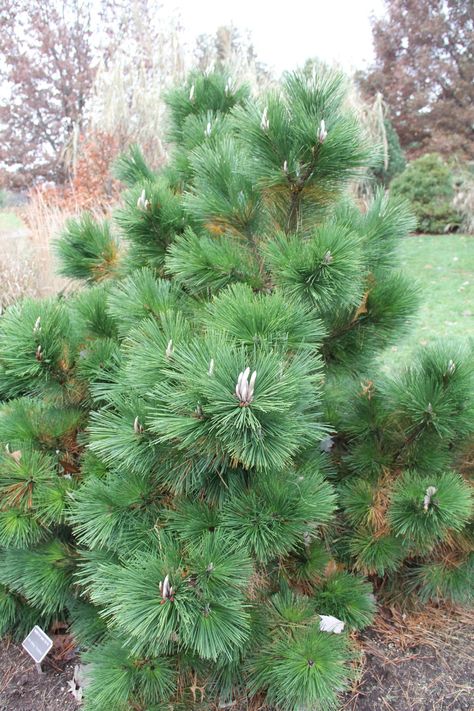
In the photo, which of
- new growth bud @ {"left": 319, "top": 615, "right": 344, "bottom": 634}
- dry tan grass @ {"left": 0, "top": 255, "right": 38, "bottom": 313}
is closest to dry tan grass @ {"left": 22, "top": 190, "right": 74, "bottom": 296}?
dry tan grass @ {"left": 0, "top": 255, "right": 38, "bottom": 313}

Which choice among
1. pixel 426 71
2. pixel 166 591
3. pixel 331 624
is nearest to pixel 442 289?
pixel 331 624

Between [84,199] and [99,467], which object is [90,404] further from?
[84,199]

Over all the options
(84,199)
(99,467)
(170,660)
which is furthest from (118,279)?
(84,199)

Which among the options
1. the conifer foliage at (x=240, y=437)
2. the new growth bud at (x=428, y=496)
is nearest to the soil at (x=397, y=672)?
the conifer foliage at (x=240, y=437)

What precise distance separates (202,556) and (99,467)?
0.51 metres

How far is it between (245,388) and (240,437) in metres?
0.14

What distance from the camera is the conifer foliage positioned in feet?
3.75

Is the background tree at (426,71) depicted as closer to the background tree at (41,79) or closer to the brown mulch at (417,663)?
the background tree at (41,79)

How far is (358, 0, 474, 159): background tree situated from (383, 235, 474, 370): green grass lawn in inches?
242

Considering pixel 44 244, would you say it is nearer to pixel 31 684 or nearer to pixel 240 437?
pixel 31 684

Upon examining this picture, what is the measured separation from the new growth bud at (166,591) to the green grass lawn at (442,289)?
89.6 inches

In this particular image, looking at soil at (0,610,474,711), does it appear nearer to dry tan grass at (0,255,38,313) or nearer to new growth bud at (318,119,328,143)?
new growth bud at (318,119,328,143)

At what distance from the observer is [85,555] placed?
4.66ft

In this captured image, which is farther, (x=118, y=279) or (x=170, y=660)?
(x=118, y=279)
